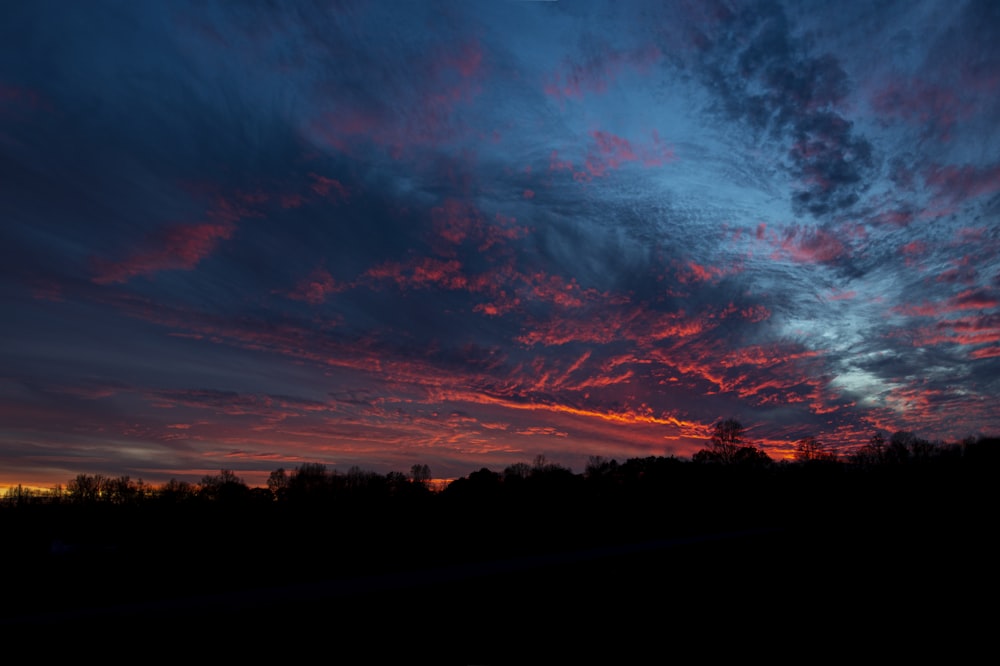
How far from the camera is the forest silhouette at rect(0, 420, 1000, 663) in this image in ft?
10.2

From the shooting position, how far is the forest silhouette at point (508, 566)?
3111mm

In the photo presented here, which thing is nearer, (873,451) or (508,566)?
(508,566)

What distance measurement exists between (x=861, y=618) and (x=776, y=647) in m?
1.95

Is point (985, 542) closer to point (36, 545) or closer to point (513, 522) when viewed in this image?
point (513, 522)

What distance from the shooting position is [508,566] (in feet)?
15.3

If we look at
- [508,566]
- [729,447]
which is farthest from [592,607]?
[729,447]

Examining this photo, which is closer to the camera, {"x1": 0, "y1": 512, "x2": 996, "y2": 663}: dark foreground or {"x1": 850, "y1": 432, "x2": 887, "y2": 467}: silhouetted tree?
{"x1": 0, "y1": 512, "x2": 996, "y2": 663}: dark foreground

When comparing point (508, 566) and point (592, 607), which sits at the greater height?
point (508, 566)

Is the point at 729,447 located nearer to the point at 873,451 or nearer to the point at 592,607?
the point at 873,451

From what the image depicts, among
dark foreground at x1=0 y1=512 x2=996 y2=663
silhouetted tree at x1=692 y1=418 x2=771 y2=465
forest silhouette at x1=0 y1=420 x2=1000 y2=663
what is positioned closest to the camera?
dark foreground at x1=0 y1=512 x2=996 y2=663

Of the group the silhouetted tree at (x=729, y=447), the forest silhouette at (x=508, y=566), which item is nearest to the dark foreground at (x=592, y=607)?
the forest silhouette at (x=508, y=566)

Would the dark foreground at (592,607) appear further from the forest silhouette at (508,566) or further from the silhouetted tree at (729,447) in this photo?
the silhouetted tree at (729,447)

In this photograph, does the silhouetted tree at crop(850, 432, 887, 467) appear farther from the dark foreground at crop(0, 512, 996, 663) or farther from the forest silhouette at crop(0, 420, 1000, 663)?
the dark foreground at crop(0, 512, 996, 663)

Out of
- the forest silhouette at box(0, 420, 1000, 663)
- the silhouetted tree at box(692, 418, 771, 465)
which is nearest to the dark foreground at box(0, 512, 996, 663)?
the forest silhouette at box(0, 420, 1000, 663)
